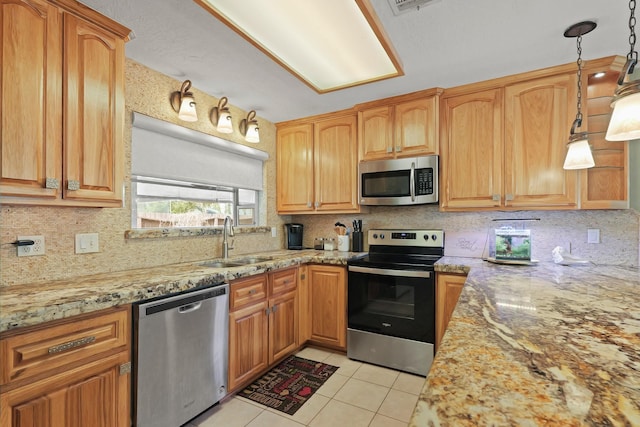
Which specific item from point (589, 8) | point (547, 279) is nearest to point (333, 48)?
point (589, 8)

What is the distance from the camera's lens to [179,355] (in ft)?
5.46

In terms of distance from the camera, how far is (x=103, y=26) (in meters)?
1.60

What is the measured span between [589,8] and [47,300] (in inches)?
115

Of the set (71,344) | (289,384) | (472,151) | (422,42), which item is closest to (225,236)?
(289,384)

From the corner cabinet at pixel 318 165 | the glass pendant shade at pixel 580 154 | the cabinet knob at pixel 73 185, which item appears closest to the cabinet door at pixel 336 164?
the corner cabinet at pixel 318 165

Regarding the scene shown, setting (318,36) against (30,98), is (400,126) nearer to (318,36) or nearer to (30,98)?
(318,36)

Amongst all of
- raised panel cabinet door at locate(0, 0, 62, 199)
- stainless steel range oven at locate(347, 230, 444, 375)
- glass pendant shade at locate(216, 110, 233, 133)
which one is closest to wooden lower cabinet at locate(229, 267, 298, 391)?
stainless steel range oven at locate(347, 230, 444, 375)

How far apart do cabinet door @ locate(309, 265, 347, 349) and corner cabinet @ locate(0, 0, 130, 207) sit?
5.56 ft

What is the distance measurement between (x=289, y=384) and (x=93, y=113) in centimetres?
214

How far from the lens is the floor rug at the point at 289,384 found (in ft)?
6.61

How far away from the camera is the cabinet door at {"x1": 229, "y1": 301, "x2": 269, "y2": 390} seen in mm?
2004

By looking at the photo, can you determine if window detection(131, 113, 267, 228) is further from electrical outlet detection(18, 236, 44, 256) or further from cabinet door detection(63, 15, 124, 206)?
electrical outlet detection(18, 236, 44, 256)

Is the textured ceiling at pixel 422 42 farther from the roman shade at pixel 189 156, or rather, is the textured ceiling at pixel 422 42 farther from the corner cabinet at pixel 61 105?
the roman shade at pixel 189 156

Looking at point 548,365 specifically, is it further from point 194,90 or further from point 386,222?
point 194,90
